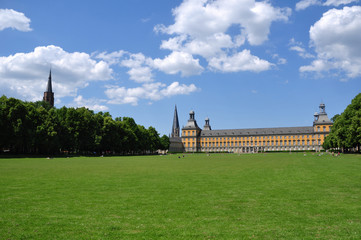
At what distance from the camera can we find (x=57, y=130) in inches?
2884

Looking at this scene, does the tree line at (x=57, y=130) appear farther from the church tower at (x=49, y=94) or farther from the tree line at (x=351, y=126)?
the church tower at (x=49, y=94)

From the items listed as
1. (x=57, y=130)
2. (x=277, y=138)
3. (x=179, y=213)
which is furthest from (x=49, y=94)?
(x=179, y=213)

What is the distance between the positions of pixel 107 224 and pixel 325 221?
6.63m

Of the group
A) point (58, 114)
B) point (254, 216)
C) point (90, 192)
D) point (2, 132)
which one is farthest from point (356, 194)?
point (58, 114)

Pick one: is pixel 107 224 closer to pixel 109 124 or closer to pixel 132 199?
pixel 132 199

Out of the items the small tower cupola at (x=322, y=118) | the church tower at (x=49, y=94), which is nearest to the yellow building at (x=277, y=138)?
the small tower cupola at (x=322, y=118)

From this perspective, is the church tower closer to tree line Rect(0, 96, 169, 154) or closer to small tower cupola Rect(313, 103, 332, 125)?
tree line Rect(0, 96, 169, 154)

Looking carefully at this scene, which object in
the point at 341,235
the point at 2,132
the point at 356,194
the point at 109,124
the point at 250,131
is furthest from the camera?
the point at 250,131

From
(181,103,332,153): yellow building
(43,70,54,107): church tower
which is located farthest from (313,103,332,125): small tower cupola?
(43,70,54,107): church tower

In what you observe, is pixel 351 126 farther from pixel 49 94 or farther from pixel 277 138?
pixel 49 94

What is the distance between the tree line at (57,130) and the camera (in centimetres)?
6109

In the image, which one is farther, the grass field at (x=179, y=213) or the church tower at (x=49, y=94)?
the church tower at (x=49, y=94)

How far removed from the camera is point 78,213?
10133 millimetres

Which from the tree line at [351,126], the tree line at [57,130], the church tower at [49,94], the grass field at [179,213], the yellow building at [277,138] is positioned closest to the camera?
the grass field at [179,213]
